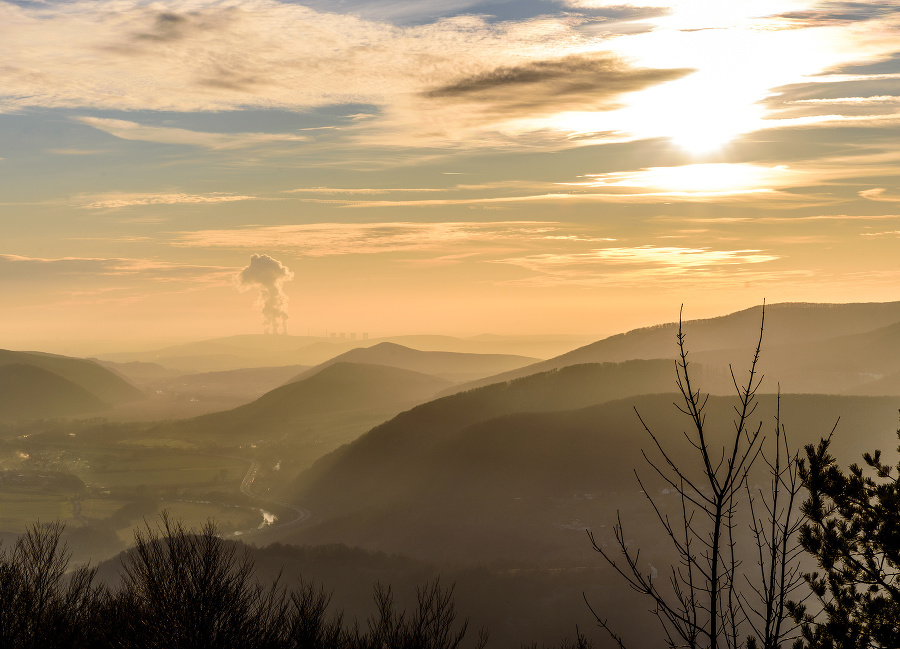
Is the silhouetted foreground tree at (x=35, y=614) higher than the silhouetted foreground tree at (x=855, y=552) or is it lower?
lower

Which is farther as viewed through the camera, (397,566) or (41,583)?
(397,566)

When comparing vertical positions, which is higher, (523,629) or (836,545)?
(836,545)

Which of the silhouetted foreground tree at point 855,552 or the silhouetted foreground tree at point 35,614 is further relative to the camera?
the silhouetted foreground tree at point 35,614

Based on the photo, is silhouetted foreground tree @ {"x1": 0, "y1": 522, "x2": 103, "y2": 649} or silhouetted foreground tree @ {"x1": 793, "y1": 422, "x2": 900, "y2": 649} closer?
silhouetted foreground tree @ {"x1": 793, "y1": 422, "x2": 900, "y2": 649}

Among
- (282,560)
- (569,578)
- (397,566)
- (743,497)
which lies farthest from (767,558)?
(282,560)

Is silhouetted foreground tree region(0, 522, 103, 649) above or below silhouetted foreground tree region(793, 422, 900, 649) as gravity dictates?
below

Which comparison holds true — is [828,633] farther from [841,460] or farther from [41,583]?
[841,460]

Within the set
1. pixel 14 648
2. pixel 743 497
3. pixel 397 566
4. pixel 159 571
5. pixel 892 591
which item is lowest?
pixel 397 566

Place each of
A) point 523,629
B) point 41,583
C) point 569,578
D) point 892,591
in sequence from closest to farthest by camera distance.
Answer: point 892,591, point 41,583, point 523,629, point 569,578
